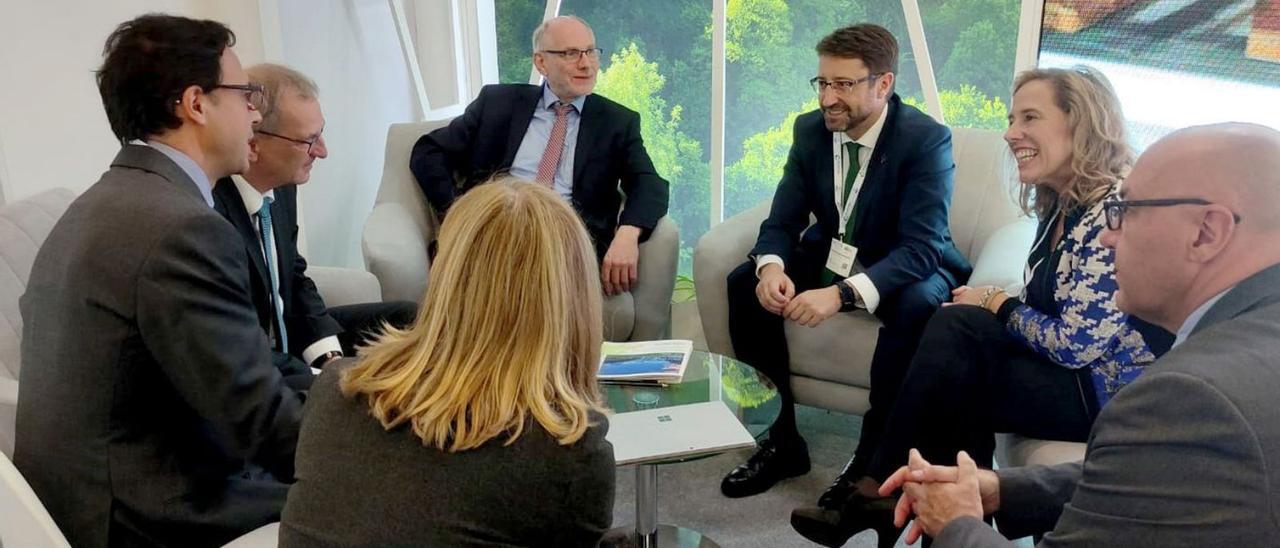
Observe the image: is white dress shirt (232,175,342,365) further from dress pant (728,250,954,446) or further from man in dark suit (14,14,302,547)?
dress pant (728,250,954,446)

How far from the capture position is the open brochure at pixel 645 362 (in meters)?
2.14

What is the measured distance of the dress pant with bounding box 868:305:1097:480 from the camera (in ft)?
6.38

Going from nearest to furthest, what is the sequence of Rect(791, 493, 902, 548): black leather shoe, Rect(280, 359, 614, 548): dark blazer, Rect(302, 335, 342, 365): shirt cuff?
Rect(280, 359, 614, 548): dark blazer < Rect(791, 493, 902, 548): black leather shoe < Rect(302, 335, 342, 365): shirt cuff

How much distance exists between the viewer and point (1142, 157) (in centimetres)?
130

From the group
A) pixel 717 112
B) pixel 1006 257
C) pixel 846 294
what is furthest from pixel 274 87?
pixel 717 112

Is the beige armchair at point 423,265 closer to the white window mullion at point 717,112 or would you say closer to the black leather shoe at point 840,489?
the black leather shoe at point 840,489

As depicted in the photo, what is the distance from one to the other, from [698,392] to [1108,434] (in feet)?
3.68

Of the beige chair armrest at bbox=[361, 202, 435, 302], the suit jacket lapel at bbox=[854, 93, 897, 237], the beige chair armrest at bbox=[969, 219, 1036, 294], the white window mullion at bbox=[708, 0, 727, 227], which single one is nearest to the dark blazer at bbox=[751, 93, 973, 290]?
the suit jacket lapel at bbox=[854, 93, 897, 237]

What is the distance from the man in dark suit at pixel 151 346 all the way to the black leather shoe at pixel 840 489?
1.34 metres

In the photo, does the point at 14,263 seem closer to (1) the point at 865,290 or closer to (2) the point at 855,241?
(1) the point at 865,290

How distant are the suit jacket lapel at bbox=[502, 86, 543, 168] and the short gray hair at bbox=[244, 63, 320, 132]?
115cm

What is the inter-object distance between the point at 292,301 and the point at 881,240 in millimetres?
1674

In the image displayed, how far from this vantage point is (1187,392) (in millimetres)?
981

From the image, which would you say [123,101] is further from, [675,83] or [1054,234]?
[675,83]
